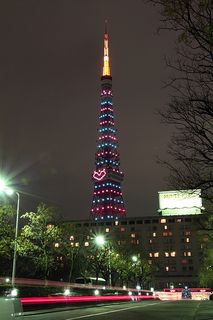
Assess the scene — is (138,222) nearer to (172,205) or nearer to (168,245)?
(168,245)

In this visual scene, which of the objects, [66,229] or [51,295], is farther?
[66,229]

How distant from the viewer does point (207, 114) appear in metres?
15.5

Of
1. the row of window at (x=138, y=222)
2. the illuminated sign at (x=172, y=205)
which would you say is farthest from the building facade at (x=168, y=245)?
the illuminated sign at (x=172, y=205)

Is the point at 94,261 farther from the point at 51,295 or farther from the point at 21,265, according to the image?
the point at 51,295

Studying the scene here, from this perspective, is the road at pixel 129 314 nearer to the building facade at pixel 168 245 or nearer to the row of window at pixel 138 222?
the building facade at pixel 168 245

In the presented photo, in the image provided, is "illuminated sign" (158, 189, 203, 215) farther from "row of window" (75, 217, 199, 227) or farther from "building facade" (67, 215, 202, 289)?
"row of window" (75, 217, 199, 227)

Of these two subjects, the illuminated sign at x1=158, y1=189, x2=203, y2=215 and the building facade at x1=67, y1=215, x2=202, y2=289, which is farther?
the building facade at x1=67, y1=215, x2=202, y2=289

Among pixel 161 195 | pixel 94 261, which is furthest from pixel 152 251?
pixel 94 261

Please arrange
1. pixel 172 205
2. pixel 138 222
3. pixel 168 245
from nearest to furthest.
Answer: pixel 172 205, pixel 168 245, pixel 138 222

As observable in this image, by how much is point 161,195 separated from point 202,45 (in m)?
148

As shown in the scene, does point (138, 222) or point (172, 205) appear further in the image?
point (138, 222)

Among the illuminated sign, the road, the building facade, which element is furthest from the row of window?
the road

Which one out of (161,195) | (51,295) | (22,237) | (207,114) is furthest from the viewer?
(161,195)

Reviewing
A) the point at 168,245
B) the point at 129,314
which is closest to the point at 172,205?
the point at 168,245
